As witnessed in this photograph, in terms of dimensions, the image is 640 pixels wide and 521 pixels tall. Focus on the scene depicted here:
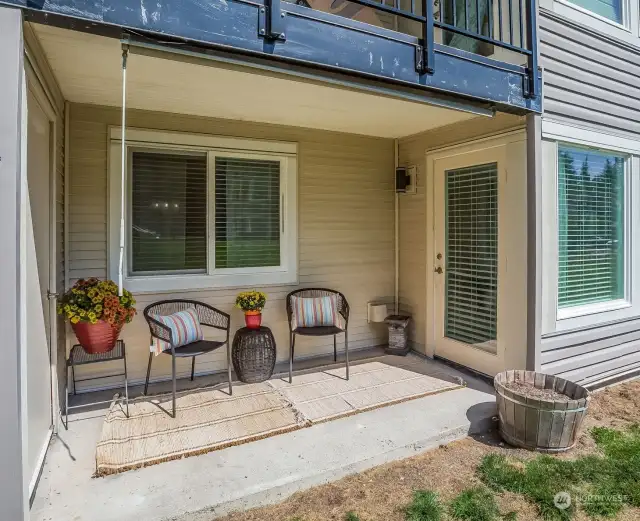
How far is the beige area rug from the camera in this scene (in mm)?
2500

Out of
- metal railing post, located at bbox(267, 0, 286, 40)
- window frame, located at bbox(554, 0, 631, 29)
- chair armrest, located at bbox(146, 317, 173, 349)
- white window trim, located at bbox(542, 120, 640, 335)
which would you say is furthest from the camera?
window frame, located at bbox(554, 0, 631, 29)

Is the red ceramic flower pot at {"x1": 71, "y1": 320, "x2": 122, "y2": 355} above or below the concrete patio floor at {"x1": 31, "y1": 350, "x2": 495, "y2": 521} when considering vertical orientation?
above

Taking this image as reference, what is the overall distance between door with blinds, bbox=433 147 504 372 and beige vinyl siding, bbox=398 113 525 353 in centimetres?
15

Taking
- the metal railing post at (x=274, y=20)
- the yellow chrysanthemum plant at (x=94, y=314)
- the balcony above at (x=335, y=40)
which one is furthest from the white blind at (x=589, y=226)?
the yellow chrysanthemum plant at (x=94, y=314)

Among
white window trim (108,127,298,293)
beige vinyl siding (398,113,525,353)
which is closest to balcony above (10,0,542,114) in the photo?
beige vinyl siding (398,113,525,353)

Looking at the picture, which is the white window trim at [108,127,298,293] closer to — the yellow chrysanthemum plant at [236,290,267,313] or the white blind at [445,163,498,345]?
the yellow chrysanthemum plant at [236,290,267,313]

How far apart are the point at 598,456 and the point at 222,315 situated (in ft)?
9.51

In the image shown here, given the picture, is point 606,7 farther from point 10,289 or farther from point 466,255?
point 10,289

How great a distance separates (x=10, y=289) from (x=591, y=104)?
4286mm

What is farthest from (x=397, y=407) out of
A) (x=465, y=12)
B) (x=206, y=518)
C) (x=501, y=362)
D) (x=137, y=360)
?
(x=465, y=12)

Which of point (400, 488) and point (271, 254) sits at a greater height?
point (271, 254)

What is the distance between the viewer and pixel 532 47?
10.1 ft

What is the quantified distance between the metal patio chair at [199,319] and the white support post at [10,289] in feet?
4.20

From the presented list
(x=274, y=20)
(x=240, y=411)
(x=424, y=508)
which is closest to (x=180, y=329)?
(x=240, y=411)
